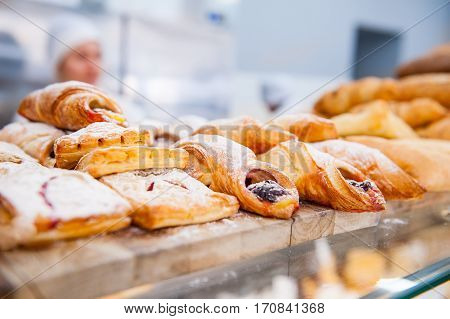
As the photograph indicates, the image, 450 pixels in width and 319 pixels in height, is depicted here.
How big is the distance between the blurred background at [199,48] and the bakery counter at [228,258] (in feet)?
4.27

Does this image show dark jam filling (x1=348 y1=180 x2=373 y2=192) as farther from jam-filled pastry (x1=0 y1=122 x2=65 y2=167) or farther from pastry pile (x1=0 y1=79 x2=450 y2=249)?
jam-filled pastry (x1=0 y1=122 x2=65 y2=167)

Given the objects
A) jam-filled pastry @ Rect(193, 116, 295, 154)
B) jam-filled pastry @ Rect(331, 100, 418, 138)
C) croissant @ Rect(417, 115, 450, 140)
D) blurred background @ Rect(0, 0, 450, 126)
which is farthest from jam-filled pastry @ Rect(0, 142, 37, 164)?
croissant @ Rect(417, 115, 450, 140)

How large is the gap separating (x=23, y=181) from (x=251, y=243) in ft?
1.68

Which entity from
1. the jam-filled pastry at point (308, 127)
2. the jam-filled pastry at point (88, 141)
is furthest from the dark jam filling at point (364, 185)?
the jam-filled pastry at point (88, 141)

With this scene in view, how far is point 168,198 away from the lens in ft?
3.08

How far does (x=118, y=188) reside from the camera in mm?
957

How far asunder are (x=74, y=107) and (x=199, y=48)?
3.09 meters

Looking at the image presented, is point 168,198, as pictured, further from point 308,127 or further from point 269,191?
point 308,127

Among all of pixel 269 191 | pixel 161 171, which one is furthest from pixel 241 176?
pixel 161 171

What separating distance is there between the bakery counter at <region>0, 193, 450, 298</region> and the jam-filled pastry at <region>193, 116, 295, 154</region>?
0.27 meters

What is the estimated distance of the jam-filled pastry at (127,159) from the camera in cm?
98

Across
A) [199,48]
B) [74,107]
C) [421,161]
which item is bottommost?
[421,161]

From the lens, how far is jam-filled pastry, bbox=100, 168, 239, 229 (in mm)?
905

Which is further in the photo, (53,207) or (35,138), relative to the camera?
(35,138)
